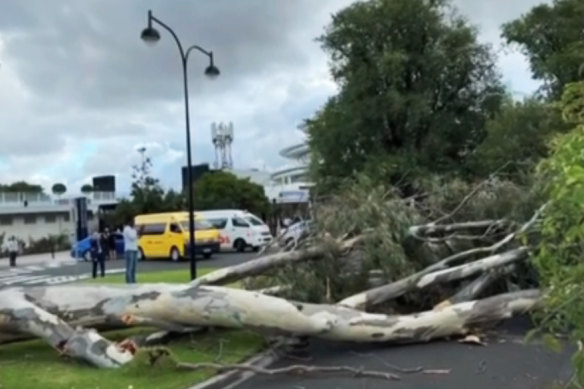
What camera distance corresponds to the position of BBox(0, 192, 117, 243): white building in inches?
2539

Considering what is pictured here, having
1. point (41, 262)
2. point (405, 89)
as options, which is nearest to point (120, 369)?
point (405, 89)

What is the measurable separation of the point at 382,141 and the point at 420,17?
5623 millimetres

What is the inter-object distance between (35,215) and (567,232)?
67835mm

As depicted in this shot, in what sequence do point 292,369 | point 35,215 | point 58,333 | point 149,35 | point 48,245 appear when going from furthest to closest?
point 35,215
point 48,245
point 149,35
point 58,333
point 292,369

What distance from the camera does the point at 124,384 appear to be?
8969 millimetres

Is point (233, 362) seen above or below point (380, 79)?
below

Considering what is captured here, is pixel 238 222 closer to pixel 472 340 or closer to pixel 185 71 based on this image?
pixel 185 71

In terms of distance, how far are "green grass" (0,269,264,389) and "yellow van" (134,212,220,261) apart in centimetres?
2354

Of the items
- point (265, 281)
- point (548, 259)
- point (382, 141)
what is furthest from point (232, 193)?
point (548, 259)

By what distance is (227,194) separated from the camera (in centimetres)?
6253

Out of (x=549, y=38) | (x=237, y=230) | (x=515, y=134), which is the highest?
(x=549, y=38)

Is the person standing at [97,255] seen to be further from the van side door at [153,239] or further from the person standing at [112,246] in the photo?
the person standing at [112,246]

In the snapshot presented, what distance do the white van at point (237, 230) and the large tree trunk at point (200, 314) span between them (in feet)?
95.1

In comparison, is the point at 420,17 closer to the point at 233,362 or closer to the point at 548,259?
the point at 233,362
